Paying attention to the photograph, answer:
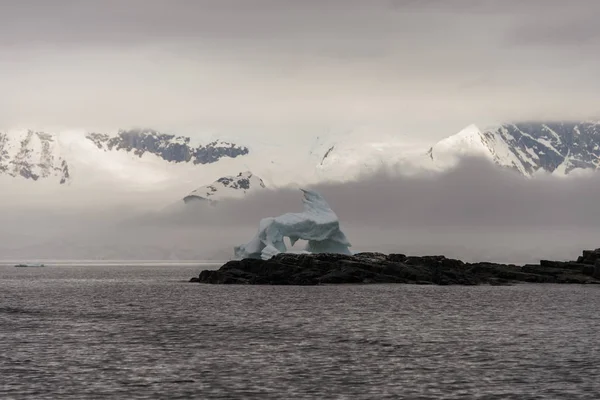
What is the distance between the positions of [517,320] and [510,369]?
1380 inches

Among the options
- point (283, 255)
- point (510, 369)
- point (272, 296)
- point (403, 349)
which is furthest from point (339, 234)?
point (510, 369)

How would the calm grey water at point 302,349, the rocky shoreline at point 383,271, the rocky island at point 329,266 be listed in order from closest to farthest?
the calm grey water at point 302,349 → the rocky shoreline at point 383,271 → the rocky island at point 329,266

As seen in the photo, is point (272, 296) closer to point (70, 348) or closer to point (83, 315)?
point (83, 315)

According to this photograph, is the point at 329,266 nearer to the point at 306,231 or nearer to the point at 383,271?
the point at 383,271

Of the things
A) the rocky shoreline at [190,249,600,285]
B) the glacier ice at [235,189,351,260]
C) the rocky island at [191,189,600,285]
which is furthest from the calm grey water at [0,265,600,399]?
the glacier ice at [235,189,351,260]

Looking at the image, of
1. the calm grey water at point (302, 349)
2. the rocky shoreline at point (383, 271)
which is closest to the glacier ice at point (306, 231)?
the rocky shoreline at point (383, 271)

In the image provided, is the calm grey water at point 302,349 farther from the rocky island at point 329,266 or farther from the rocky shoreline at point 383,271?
the rocky island at point 329,266

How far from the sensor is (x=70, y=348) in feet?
213

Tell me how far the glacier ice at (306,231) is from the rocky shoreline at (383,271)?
186 inches

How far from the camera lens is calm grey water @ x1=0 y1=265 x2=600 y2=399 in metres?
48.7

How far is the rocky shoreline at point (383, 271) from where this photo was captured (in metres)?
148

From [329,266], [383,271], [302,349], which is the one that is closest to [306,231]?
[329,266]

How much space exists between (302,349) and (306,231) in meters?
94.0

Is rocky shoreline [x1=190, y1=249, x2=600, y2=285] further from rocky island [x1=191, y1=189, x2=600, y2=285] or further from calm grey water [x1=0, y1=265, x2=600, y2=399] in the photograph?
calm grey water [x1=0, y1=265, x2=600, y2=399]
